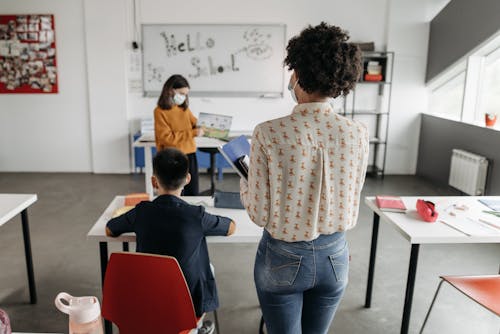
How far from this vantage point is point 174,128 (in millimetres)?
3803

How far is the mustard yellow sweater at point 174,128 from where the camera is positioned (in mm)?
3754

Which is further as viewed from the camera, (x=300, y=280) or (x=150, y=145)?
(x=150, y=145)

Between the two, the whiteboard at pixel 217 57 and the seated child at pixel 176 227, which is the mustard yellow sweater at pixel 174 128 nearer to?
the seated child at pixel 176 227

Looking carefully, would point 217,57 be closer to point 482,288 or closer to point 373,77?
point 373,77

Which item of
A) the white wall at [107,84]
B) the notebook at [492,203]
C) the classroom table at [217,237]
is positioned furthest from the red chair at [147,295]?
the white wall at [107,84]

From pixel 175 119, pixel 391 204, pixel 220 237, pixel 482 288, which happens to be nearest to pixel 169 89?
pixel 175 119

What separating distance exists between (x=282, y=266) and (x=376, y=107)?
536 cm

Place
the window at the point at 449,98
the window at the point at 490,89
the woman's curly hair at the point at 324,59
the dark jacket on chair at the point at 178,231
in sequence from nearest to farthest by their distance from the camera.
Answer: the woman's curly hair at the point at 324,59 → the dark jacket on chair at the point at 178,231 → the window at the point at 490,89 → the window at the point at 449,98

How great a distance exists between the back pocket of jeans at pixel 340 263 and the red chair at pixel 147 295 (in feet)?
1.79

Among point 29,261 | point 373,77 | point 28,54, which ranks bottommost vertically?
point 29,261

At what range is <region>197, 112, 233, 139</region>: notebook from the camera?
4.31 metres

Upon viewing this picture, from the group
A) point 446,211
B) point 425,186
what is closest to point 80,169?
point 425,186

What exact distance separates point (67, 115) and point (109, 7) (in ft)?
5.29

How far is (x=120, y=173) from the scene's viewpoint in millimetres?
6293
